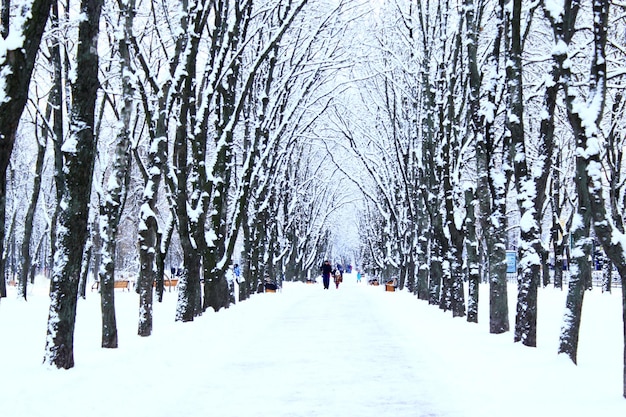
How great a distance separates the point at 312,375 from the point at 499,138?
412 inches

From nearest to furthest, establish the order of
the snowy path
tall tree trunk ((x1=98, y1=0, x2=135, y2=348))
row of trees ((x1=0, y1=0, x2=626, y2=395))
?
the snowy path
row of trees ((x1=0, y1=0, x2=626, y2=395))
tall tree trunk ((x1=98, y1=0, x2=135, y2=348))

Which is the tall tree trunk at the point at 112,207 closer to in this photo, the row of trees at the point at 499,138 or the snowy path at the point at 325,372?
the snowy path at the point at 325,372

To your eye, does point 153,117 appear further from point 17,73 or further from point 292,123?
point 292,123

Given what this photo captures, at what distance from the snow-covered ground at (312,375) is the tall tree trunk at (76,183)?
793 millimetres

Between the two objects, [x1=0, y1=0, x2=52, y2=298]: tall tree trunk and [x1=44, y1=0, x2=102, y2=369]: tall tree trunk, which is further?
[x1=44, y1=0, x2=102, y2=369]: tall tree trunk

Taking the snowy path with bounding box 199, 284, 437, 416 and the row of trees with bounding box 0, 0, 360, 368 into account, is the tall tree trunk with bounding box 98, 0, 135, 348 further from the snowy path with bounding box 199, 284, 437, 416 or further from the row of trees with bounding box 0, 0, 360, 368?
the snowy path with bounding box 199, 284, 437, 416

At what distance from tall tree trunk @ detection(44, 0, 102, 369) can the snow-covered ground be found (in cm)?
79

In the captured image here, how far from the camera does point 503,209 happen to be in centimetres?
1365

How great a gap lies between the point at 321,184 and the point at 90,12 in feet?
175

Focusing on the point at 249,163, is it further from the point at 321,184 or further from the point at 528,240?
the point at 321,184

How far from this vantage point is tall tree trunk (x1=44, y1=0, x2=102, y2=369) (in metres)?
8.84

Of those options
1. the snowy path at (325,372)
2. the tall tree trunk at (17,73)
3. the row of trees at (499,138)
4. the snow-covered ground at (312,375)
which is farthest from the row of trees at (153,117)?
the row of trees at (499,138)

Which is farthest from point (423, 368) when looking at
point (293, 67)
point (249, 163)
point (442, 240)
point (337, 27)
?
point (337, 27)

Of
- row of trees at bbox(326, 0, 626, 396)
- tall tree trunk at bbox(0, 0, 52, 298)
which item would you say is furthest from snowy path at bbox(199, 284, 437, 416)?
tall tree trunk at bbox(0, 0, 52, 298)
